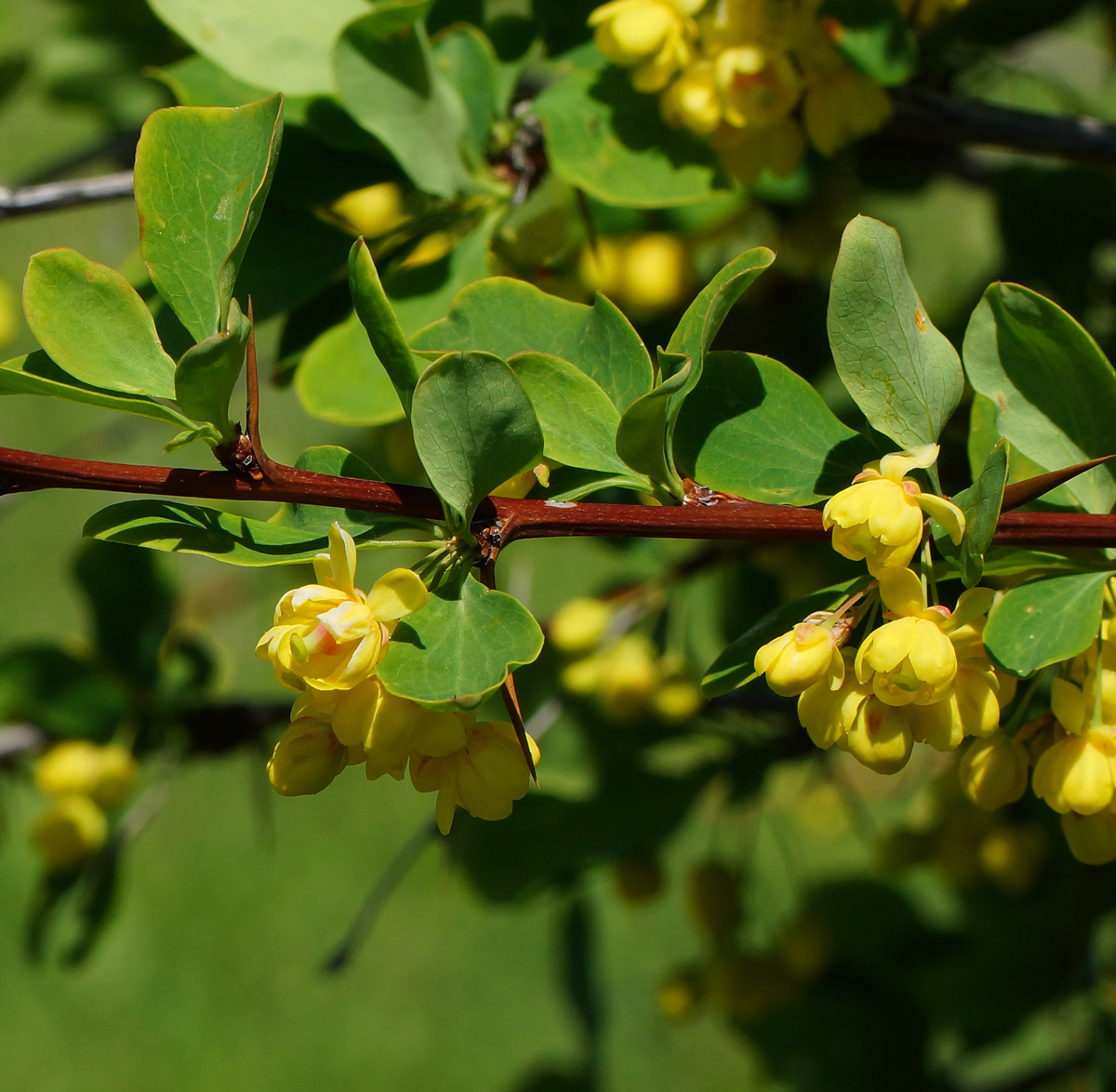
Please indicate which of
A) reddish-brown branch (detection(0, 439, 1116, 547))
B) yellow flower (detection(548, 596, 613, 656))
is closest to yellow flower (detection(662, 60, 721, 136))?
reddish-brown branch (detection(0, 439, 1116, 547))

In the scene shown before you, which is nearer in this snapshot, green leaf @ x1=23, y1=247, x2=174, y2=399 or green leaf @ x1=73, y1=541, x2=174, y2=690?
green leaf @ x1=23, y1=247, x2=174, y2=399

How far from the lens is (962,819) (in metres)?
1.41

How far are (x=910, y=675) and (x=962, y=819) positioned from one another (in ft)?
3.14

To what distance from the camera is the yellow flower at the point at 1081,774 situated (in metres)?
0.62

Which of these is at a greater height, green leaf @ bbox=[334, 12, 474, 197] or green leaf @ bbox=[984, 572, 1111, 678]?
green leaf @ bbox=[334, 12, 474, 197]

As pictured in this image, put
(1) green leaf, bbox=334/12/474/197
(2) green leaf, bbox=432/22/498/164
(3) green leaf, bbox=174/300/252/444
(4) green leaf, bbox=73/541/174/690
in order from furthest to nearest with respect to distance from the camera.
A: 1. (4) green leaf, bbox=73/541/174/690
2. (2) green leaf, bbox=432/22/498/164
3. (1) green leaf, bbox=334/12/474/197
4. (3) green leaf, bbox=174/300/252/444

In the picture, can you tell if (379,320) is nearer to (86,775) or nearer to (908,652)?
(908,652)

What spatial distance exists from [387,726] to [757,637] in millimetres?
231

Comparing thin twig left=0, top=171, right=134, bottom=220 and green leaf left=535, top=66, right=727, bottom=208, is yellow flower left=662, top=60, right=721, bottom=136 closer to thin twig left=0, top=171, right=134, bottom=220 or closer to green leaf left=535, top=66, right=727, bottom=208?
green leaf left=535, top=66, right=727, bottom=208

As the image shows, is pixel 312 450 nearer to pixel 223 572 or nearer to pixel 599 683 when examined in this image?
pixel 599 683

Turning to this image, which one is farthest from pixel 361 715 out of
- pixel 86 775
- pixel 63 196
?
pixel 86 775

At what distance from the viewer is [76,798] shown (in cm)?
128

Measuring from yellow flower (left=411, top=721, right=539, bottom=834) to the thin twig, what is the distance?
2.22ft

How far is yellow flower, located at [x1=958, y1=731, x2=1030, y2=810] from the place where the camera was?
66 cm
